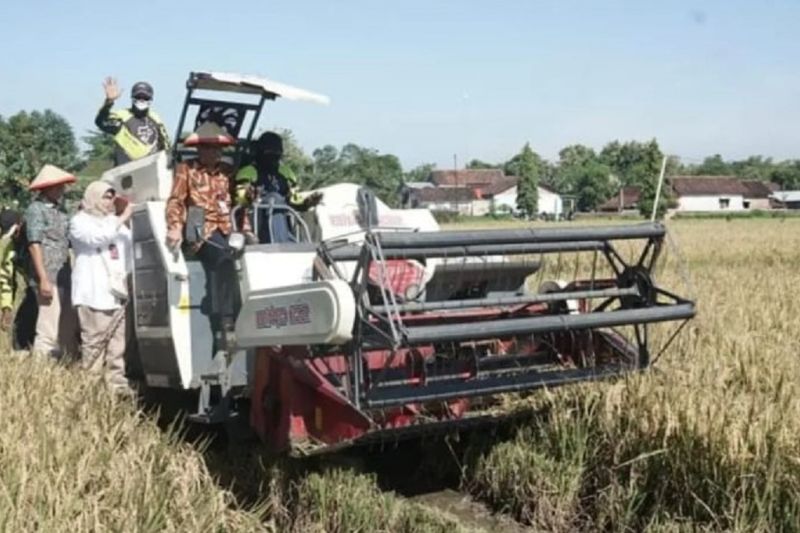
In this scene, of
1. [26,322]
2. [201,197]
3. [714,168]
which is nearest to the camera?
[201,197]

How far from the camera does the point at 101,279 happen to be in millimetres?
7039

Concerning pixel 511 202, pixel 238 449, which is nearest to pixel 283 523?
pixel 238 449

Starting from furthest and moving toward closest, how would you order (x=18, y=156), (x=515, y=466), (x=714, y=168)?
(x=714, y=168) < (x=18, y=156) < (x=515, y=466)

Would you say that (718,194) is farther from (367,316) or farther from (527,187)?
(367,316)

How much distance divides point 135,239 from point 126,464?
96.2 inches

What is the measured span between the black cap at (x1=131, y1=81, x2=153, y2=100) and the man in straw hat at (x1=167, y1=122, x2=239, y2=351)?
1779 mm

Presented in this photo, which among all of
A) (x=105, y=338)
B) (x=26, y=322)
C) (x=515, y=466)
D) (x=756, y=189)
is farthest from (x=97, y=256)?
(x=756, y=189)

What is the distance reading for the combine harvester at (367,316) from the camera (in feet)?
16.2

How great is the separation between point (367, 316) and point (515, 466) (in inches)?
66.4

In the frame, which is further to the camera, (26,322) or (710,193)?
(710,193)

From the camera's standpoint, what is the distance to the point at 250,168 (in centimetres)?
692

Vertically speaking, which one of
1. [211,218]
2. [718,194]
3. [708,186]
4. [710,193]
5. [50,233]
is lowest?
[718,194]

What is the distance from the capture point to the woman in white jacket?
7.02 metres

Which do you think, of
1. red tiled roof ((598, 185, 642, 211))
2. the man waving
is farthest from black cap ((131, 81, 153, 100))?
red tiled roof ((598, 185, 642, 211))
